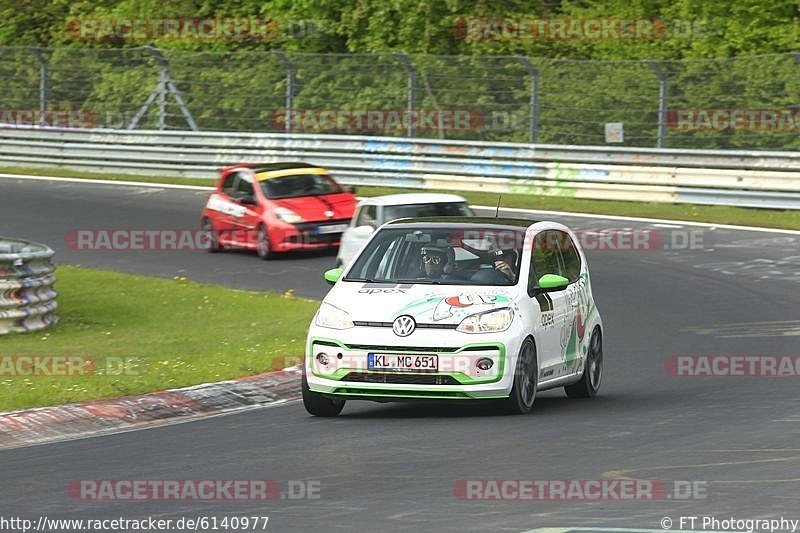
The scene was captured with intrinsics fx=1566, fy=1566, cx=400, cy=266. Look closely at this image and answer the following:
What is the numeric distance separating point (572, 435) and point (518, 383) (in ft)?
3.18

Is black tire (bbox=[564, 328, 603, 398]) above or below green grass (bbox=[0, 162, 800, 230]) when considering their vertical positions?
above

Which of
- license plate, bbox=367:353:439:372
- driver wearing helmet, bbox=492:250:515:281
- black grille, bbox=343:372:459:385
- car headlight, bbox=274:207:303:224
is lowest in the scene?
car headlight, bbox=274:207:303:224

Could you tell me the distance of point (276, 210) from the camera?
959 inches

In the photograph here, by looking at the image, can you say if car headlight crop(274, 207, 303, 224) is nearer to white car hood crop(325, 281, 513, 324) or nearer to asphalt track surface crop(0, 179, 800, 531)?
asphalt track surface crop(0, 179, 800, 531)

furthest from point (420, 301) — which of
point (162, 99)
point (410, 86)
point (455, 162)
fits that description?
point (162, 99)

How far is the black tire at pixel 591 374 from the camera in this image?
12766 mm

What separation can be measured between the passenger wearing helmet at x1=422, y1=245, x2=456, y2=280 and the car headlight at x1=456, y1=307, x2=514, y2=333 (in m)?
0.70

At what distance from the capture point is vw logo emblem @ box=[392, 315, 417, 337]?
1106 centimetres

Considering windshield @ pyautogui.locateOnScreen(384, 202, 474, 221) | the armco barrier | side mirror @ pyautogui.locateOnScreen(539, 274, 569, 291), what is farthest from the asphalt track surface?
the armco barrier

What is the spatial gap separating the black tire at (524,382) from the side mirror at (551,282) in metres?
0.51

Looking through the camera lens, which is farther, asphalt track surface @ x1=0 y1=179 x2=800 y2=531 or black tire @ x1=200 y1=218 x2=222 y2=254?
black tire @ x1=200 y1=218 x2=222 y2=254

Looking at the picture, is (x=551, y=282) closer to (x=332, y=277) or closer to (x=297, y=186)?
(x=332, y=277)

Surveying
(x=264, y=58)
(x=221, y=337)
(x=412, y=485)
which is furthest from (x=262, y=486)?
(x=264, y=58)

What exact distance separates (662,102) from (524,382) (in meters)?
18.5
